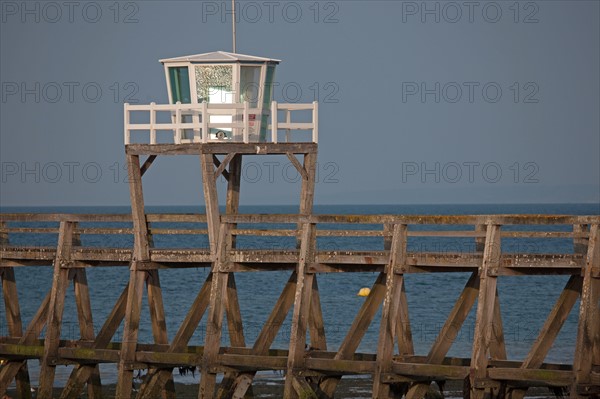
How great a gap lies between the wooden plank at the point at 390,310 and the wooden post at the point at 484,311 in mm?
1434

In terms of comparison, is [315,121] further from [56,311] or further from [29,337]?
[29,337]

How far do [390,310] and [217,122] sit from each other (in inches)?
203

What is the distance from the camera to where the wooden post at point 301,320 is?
21.2 metres

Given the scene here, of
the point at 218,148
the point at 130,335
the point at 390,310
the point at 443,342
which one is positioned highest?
the point at 218,148

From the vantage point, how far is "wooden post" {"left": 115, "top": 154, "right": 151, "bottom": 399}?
22812mm

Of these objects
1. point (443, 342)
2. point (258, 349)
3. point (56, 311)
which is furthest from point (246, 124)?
point (443, 342)

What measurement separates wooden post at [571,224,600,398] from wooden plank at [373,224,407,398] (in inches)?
115

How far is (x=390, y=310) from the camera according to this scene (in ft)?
67.9

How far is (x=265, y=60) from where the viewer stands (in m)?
23.9

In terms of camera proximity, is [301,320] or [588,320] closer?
[588,320]

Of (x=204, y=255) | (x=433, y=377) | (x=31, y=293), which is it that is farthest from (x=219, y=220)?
(x=31, y=293)

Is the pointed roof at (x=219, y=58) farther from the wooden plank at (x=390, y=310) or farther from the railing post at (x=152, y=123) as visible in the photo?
the wooden plank at (x=390, y=310)

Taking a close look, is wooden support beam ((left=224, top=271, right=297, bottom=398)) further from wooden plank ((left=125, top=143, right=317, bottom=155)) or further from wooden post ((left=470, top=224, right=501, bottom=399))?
wooden post ((left=470, top=224, right=501, bottom=399))

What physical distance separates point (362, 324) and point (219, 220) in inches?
119
